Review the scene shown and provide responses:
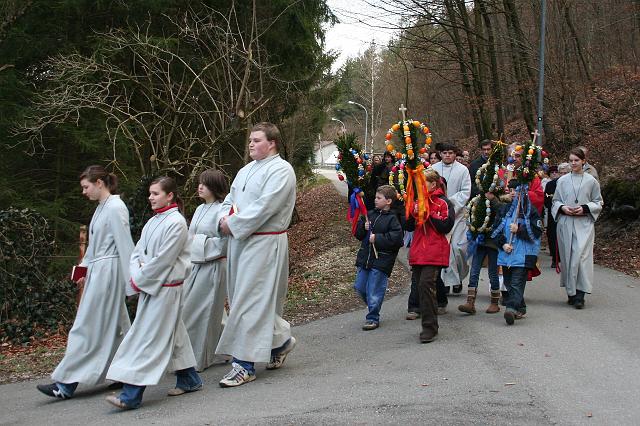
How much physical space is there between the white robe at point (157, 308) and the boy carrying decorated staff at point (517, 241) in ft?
14.0

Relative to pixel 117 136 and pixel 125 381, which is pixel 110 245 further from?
pixel 117 136

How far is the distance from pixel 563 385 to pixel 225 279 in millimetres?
3336

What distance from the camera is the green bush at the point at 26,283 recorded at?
35.6ft

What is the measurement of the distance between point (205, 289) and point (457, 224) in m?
4.81

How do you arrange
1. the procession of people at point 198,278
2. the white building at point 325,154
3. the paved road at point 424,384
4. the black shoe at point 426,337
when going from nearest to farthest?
the paved road at point 424,384 < the procession of people at point 198,278 < the black shoe at point 426,337 < the white building at point 325,154

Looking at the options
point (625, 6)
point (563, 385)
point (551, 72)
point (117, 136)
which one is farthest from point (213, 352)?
point (625, 6)

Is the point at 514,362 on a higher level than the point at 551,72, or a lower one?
lower

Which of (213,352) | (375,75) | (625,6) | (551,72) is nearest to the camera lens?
(213,352)

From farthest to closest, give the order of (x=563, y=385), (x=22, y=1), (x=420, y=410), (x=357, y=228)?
(x=22, y=1) → (x=357, y=228) → (x=563, y=385) → (x=420, y=410)

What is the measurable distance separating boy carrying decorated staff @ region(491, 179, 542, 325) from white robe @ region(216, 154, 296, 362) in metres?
3.40

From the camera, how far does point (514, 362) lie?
7738 millimetres

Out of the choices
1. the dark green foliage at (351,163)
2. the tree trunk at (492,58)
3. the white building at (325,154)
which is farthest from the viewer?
the tree trunk at (492,58)

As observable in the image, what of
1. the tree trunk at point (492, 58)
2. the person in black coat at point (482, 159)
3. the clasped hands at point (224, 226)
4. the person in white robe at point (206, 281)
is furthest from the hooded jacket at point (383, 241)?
the tree trunk at point (492, 58)

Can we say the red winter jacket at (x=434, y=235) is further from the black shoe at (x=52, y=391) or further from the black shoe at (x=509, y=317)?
the black shoe at (x=52, y=391)
